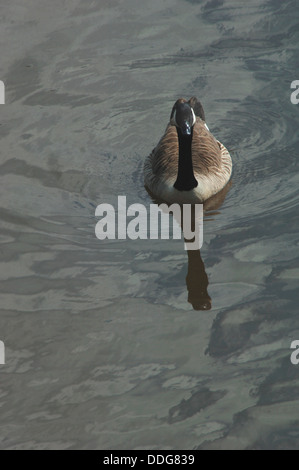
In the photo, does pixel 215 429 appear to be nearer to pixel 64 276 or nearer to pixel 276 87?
pixel 64 276

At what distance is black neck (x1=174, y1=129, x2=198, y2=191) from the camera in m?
10.8

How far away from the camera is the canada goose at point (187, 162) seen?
1070 cm

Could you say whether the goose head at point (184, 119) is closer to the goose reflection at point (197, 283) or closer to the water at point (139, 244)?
the water at point (139, 244)

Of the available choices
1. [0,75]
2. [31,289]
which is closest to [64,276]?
[31,289]

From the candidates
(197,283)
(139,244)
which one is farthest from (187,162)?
(197,283)

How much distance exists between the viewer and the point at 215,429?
7160 mm

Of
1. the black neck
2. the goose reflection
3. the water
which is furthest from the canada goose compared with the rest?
the goose reflection

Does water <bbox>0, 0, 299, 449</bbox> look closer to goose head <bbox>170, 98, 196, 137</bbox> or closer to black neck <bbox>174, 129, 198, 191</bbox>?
black neck <bbox>174, 129, 198, 191</bbox>

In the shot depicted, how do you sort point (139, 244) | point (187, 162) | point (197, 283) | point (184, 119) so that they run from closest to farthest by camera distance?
point (197, 283), point (139, 244), point (184, 119), point (187, 162)

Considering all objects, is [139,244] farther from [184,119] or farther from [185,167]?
[184,119]

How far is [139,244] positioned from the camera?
384 inches

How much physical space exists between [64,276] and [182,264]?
4.69 feet

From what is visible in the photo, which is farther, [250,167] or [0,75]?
[0,75]

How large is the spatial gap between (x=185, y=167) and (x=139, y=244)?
68.1 inches
